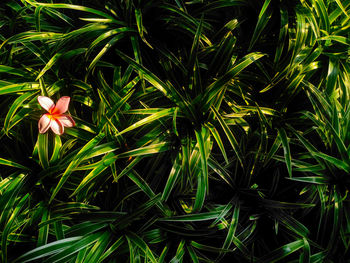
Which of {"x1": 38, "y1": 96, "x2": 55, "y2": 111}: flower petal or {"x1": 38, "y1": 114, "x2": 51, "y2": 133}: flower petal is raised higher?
{"x1": 38, "y1": 96, "x2": 55, "y2": 111}: flower petal

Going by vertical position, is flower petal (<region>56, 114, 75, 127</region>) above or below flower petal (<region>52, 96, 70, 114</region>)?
below

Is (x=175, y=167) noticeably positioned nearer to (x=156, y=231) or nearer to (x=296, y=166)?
(x=156, y=231)

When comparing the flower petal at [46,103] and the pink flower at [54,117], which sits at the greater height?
the flower petal at [46,103]

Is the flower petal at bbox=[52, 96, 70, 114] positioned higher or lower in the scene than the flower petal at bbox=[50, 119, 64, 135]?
higher

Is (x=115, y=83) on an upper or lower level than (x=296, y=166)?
upper

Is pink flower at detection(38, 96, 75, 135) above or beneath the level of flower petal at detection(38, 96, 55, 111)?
beneath

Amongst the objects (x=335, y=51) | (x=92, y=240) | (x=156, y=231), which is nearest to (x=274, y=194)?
(x=156, y=231)
